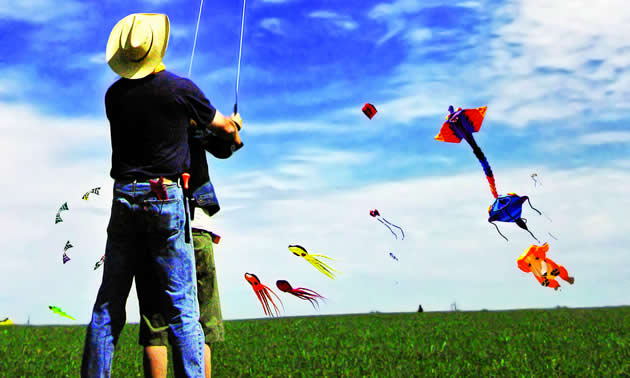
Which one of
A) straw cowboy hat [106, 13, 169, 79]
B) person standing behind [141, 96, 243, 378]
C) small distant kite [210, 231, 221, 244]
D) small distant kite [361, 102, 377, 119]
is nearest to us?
straw cowboy hat [106, 13, 169, 79]

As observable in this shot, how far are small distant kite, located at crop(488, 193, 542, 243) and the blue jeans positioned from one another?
382 centimetres

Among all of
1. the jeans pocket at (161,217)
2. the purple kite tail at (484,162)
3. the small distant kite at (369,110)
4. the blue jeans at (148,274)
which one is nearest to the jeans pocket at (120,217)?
the blue jeans at (148,274)

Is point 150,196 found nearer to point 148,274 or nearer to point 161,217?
point 161,217

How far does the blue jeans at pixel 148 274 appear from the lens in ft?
12.8

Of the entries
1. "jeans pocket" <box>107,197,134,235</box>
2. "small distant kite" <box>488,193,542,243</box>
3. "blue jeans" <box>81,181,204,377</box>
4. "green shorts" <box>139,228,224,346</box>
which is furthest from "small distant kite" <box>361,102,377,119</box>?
"jeans pocket" <box>107,197,134,235</box>

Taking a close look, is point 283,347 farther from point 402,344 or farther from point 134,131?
point 134,131

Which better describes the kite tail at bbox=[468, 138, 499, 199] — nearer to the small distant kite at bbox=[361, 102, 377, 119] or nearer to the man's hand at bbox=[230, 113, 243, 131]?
the small distant kite at bbox=[361, 102, 377, 119]

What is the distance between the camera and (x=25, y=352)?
334 inches

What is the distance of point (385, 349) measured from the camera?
26.7 ft

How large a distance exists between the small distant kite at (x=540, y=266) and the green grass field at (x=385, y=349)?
0.90 metres

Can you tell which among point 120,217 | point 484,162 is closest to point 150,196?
point 120,217

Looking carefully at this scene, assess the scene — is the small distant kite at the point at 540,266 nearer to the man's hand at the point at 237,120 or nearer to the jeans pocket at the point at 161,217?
the man's hand at the point at 237,120

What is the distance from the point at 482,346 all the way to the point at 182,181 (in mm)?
5586

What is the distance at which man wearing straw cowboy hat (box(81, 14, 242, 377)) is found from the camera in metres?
3.94
